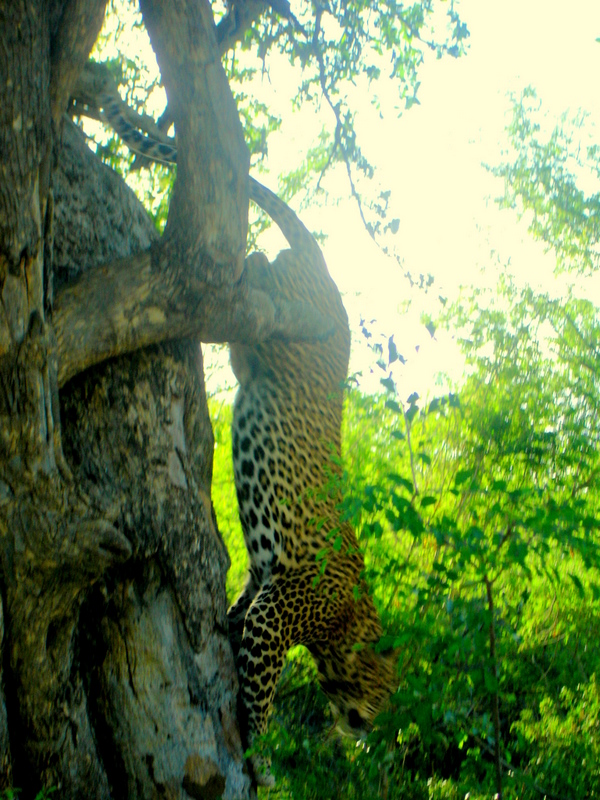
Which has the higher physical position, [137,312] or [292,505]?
[137,312]

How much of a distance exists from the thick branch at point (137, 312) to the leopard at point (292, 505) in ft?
2.89

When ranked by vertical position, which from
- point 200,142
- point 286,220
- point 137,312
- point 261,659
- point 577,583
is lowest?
point 261,659

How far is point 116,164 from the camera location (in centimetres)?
472

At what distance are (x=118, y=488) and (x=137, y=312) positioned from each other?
0.77m

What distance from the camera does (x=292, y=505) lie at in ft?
14.1

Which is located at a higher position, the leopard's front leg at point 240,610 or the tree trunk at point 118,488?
the tree trunk at point 118,488

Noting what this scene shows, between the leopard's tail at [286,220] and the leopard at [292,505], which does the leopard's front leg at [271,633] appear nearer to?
the leopard at [292,505]

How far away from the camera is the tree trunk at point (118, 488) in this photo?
2533 millimetres

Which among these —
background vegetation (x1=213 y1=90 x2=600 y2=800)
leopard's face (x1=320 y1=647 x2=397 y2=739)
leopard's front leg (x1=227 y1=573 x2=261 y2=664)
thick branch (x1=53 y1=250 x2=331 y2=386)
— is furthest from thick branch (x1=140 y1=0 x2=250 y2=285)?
leopard's face (x1=320 y1=647 x2=397 y2=739)

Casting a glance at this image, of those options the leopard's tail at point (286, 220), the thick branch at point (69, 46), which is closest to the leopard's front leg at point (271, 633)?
the leopard's tail at point (286, 220)

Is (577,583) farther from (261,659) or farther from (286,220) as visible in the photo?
(286,220)

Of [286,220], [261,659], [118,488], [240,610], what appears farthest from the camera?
[286,220]

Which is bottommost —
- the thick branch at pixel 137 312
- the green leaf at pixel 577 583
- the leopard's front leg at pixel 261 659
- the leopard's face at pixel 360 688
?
the leopard's face at pixel 360 688

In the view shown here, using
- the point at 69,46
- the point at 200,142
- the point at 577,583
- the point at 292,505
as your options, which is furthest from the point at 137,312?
the point at 577,583
